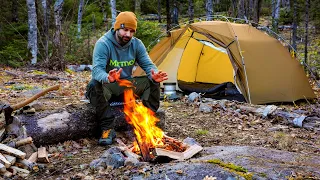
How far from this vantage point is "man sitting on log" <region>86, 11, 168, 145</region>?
441cm

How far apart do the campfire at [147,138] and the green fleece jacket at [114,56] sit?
293 millimetres

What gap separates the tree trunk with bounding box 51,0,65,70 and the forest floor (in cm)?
266

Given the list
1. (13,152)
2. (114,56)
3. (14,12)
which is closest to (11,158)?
(13,152)

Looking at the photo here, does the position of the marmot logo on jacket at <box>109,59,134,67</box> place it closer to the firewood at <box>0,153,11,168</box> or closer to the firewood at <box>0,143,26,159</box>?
the firewood at <box>0,143,26,159</box>

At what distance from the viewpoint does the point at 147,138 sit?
3871 mm

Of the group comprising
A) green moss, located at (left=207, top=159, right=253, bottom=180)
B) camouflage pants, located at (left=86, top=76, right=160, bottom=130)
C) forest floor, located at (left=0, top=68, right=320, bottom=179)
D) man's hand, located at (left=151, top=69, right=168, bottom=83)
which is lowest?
forest floor, located at (left=0, top=68, right=320, bottom=179)

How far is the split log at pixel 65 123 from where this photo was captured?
4246mm

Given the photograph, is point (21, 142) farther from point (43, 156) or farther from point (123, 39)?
point (123, 39)

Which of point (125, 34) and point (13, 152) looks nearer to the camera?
point (13, 152)

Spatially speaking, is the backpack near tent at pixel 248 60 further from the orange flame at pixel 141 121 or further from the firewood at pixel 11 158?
the firewood at pixel 11 158

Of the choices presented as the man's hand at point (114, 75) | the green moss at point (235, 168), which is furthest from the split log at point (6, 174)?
the green moss at point (235, 168)

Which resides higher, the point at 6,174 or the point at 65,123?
the point at 65,123

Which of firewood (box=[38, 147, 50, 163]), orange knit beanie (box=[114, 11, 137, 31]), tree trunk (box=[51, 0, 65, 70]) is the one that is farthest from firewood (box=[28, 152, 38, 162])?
tree trunk (box=[51, 0, 65, 70])

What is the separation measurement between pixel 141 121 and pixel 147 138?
401mm
